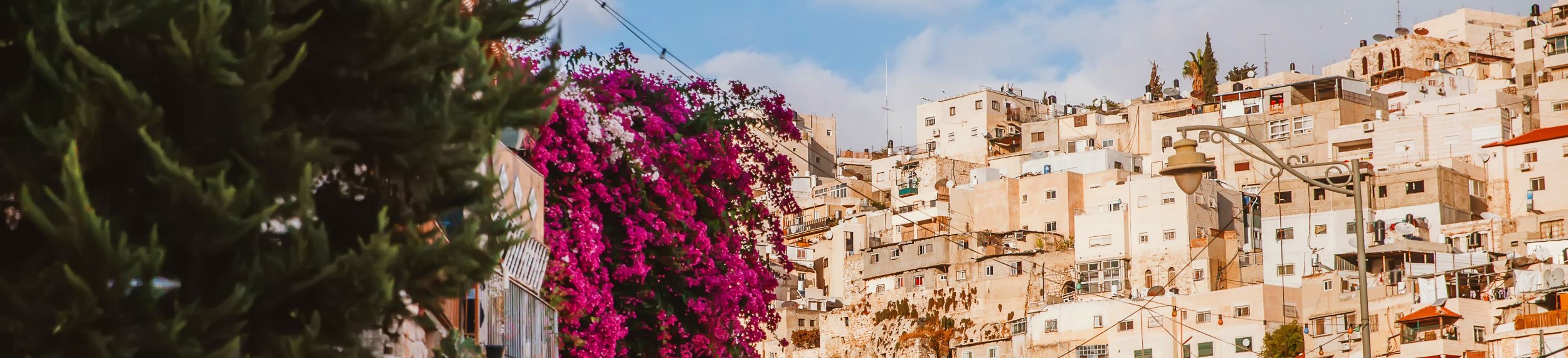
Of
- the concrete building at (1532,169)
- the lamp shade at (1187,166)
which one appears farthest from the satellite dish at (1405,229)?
the lamp shade at (1187,166)

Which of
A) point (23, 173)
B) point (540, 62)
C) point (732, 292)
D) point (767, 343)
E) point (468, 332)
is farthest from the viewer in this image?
point (767, 343)

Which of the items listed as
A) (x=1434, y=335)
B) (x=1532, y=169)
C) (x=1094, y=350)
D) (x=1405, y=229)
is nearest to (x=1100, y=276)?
(x=1094, y=350)

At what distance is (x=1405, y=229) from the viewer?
193 ft

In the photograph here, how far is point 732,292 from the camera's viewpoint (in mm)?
15500

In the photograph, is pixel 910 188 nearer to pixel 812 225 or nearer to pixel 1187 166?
pixel 812 225

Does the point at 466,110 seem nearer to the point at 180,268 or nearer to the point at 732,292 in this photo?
the point at 180,268

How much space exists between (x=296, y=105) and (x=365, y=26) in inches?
15.6

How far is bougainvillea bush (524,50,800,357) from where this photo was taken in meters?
13.7

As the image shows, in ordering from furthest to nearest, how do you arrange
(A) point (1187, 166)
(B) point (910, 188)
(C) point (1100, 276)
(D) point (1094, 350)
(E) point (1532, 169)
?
(B) point (910, 188)
(C) point (1100, 276)
(D) point (1094, 350)
(E) point (1532, 169)
(A) point (1187, 166)

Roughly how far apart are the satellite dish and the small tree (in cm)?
562

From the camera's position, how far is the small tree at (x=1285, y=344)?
55625mm

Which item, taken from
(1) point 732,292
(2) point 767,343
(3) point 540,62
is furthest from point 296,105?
(2) point 767,343

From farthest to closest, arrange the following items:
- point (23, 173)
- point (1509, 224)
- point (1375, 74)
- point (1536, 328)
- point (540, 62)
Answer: point (1375, 74) → point (1509, 224) → point (1536, 328) → point (540, 62) → point (23, 173)

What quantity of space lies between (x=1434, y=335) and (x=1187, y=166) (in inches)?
1567
